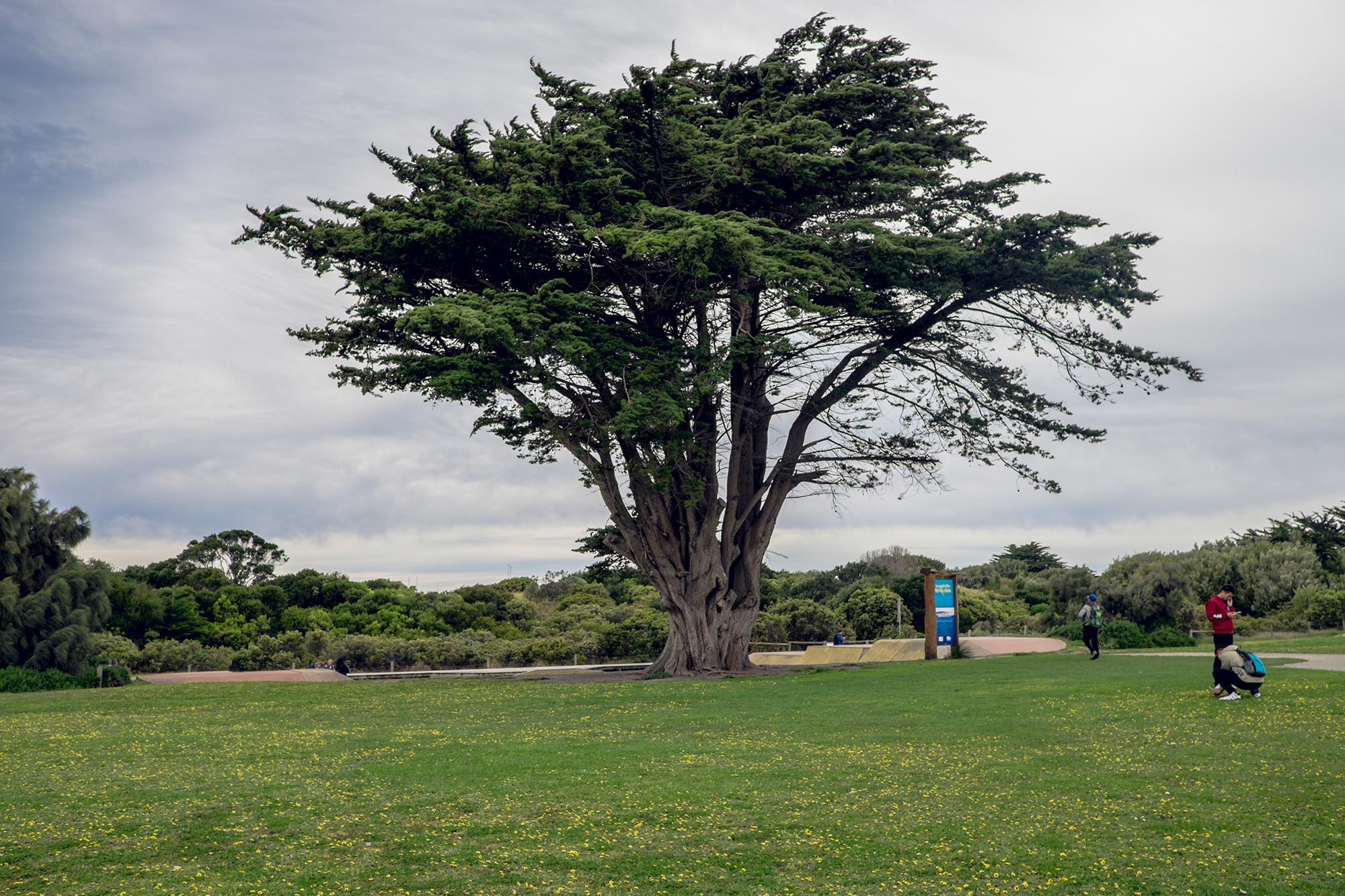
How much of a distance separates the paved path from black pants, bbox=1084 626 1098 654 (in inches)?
72.1

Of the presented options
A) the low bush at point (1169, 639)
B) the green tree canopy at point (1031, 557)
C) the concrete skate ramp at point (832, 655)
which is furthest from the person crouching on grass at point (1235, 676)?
the green tree canopy at point (1031, 557)

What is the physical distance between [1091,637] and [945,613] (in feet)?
18.5

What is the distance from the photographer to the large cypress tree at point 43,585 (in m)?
30.4

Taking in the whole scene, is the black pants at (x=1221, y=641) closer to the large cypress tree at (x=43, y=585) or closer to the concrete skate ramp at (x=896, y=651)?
the concrete skate ramp at (x=896, y=651)

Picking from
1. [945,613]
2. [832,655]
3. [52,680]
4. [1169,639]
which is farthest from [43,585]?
[1169,639]

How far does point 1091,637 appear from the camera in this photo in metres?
24.0

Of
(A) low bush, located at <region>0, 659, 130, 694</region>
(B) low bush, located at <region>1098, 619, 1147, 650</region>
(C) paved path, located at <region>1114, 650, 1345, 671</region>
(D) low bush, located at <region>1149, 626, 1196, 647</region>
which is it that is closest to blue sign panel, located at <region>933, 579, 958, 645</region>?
(C) paved path, located at <region>1114, 650, 1345, 671</region>

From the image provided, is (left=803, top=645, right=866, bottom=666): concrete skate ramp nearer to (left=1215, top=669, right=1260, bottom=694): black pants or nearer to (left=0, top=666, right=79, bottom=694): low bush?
(left=1215, top=669, right=1260, bottom=694): black pants

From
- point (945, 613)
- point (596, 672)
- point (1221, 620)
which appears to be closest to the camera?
point (1221, 620)

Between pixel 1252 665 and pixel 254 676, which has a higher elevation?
pixel 1252 665

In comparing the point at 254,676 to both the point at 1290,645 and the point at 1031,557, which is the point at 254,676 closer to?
the point at 1290,645

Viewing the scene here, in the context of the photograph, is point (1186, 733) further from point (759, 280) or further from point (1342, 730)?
point (759, 280)

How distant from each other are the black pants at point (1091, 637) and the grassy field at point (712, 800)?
724 centimetres

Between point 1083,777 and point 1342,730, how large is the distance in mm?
3953
